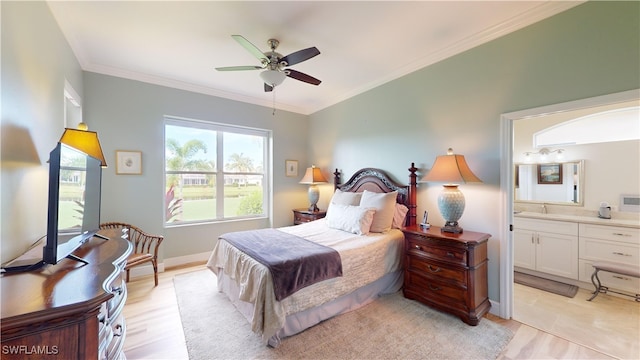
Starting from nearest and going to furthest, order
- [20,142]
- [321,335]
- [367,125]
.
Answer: [20,142] < [321,335] < [367,125]

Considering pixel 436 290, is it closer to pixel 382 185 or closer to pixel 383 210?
pixel 383 210

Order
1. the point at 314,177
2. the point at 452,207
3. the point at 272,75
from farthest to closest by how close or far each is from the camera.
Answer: the point at 314,177, the point at 452,207, the point at 272,75

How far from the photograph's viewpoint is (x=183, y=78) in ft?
11.9

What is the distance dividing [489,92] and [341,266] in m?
2.35

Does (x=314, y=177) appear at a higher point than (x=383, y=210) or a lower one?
higher

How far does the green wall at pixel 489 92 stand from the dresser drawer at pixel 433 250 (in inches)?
19.6

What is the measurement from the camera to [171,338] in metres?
2.11

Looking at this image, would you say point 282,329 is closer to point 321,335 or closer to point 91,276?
point 321,335

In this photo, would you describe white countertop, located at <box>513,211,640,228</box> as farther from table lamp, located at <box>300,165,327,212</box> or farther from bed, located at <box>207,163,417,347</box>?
table lamp, located at <box>300,165,327,212</box>

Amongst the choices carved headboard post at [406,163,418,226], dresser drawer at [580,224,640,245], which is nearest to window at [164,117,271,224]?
carved headboard post at [406,163,418,226]

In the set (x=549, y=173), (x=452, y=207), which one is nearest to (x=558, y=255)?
(x=549, y=173)

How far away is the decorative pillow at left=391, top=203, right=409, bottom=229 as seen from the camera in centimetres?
316

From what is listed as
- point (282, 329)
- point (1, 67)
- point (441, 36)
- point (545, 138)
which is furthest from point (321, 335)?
point (545, 138)

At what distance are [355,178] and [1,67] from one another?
3.60 m
